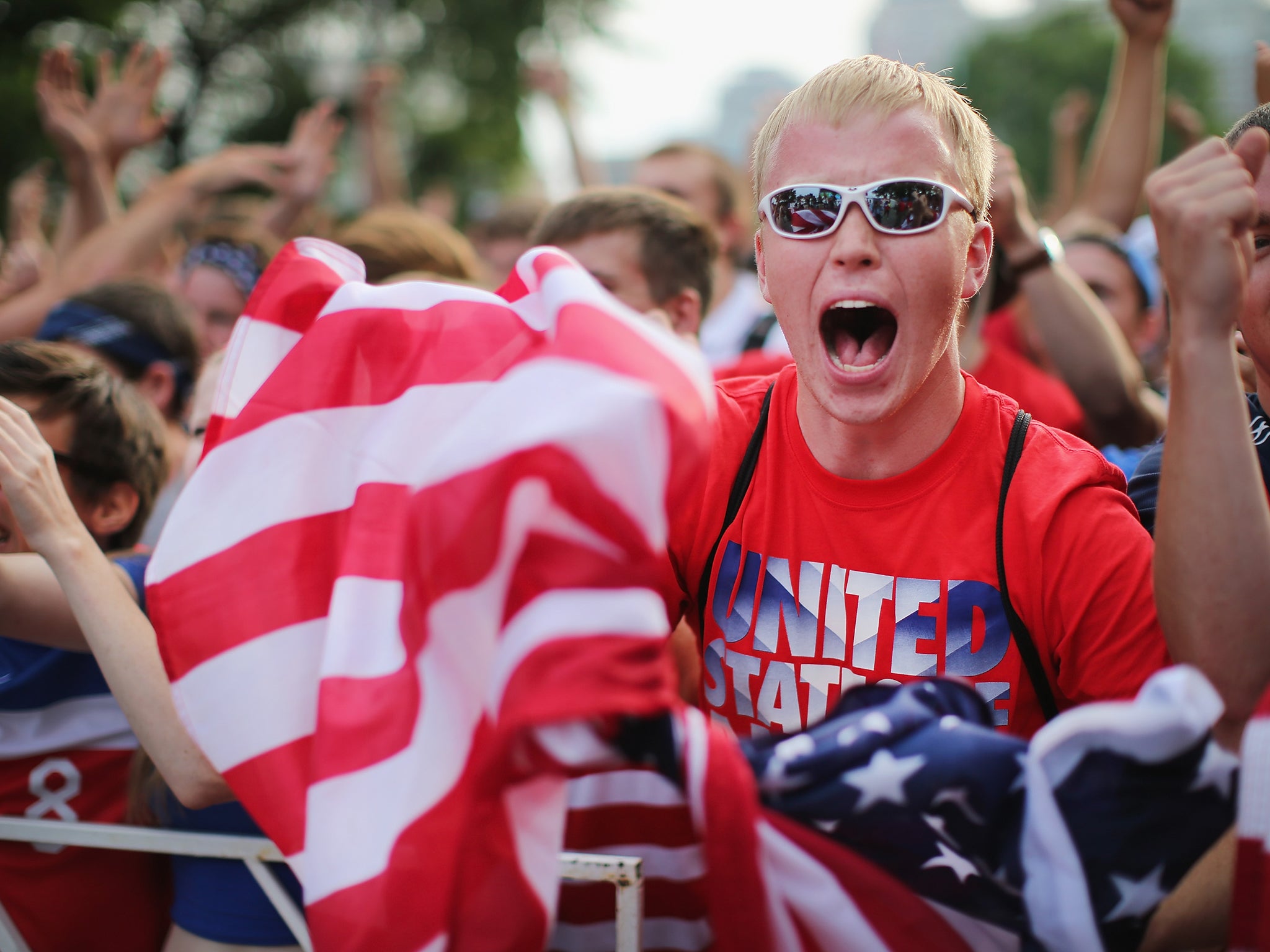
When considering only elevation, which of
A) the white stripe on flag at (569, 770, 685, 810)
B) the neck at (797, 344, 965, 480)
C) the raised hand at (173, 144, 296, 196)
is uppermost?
the raised hand at (173, 144, 296, 196)

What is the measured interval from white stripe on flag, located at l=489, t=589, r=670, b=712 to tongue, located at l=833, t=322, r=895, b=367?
824 millimetres

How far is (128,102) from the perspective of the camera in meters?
5.30

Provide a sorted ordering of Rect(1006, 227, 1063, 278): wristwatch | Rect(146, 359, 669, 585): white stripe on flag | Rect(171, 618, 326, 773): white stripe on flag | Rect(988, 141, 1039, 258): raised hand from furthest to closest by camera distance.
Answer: Rect(1006, 227, 1063, 278): wristwatch, Rect(988, 141, 1039, 258): raised hand, Rect(146, 359, 669, 585): white stripe on flag, Rect(171, 618, 326, 773): white stripe on flag

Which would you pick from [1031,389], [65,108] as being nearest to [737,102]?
[65,108]

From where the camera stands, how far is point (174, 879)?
2.54 meters

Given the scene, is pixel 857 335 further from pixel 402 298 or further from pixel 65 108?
pixel 65 108

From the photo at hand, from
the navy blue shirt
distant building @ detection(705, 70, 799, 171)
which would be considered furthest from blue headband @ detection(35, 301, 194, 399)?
distant building @ detection(705, 70, 799, 171)

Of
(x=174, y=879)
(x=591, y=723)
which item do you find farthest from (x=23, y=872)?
(x=591, y=723)

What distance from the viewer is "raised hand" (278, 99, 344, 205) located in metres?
6.21

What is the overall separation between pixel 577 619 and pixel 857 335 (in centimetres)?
104

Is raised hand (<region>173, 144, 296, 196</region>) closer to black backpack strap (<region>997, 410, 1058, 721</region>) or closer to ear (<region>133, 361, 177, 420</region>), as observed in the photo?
ear (<region>133, 361, 177, 420</region>)

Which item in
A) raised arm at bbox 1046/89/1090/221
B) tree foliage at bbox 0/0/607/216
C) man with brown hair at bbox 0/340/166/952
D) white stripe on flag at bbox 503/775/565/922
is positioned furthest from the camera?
tree foliage at bbox 0/0/607/216

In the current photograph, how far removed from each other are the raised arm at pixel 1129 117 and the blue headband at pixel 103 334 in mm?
3724

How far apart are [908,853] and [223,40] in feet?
91.3
